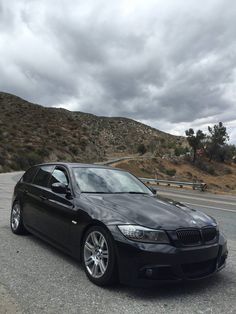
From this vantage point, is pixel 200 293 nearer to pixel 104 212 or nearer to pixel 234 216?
pixel 104 212

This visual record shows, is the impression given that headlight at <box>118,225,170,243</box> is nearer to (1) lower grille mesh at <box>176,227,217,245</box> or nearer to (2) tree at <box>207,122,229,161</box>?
(1) lower grille mesh at <box>176,227,217,245</box>

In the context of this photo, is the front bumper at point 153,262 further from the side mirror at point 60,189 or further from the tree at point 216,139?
the tree at point 216,139

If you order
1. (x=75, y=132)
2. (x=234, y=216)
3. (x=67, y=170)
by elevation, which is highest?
(x=75, y=132)

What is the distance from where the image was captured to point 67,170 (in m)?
6.41

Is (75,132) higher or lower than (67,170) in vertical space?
higher

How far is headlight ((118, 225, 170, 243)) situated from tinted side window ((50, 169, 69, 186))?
187 cm

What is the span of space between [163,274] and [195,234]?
24.6 inches

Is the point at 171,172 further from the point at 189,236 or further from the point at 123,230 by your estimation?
the point at 123,230

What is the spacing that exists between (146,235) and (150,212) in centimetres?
49

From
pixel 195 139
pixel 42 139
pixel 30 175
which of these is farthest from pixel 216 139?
pixel 30 175

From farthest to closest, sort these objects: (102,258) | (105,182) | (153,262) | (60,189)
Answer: (105,182), (60,189), (102,258), (153,262)

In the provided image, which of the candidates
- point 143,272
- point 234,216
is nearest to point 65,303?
point 143,272

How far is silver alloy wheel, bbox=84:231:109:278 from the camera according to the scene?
4898 mm

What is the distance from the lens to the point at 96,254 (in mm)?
5027
